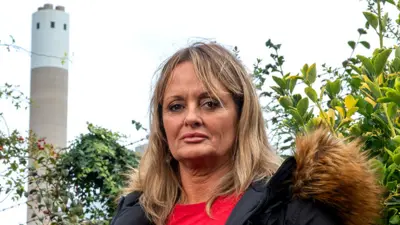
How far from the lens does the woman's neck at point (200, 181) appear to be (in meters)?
2.03

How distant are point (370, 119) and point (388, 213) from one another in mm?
272

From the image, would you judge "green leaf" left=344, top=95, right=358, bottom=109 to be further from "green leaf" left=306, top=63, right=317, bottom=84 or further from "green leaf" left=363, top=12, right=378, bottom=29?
"green leaf" left=363, top=12, right=378, bottom=29

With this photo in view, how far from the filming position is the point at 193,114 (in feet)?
6.39

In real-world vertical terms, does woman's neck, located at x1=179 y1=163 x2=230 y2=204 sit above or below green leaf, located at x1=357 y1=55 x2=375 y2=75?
below

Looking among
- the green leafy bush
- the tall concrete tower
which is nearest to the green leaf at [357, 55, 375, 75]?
the green leafy bush

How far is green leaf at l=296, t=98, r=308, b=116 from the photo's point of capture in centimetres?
195

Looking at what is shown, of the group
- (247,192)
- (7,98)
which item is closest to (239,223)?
(247,192)

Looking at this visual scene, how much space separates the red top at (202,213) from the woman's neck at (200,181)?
3 cm

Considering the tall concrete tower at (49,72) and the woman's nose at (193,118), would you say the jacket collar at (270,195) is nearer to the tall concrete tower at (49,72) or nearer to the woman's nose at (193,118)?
the woman's nose at (193,118)

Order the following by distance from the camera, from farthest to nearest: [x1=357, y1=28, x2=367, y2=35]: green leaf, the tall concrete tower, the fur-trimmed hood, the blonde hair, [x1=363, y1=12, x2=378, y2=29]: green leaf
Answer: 1. the tall concrete tower
2. [x1=357, y1=28, x2=367, y2=35]: green leaf
3. [x1=363, y1=12, x2=378, y2=29]: green leaf
4. the blonde hair
5. the fur-trimmed hood

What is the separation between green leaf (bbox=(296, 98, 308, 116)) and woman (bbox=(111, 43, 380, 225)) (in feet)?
0.44

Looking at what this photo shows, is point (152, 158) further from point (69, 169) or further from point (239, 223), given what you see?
point (69, 169)

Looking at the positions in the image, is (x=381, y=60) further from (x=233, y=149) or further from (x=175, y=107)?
(x=175, y=107)

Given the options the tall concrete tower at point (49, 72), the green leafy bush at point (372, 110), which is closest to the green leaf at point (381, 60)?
the green leafy bush at point (372, 110)
